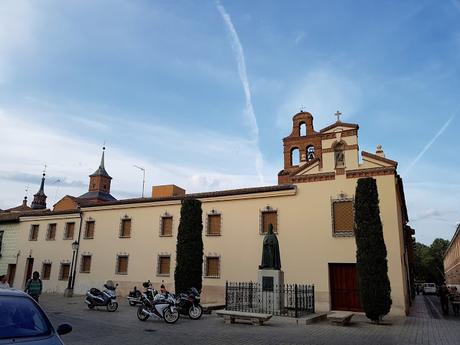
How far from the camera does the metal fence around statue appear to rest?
48.2 feet

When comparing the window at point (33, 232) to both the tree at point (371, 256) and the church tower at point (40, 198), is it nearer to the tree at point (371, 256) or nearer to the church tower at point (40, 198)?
the tree at point (371, 256)

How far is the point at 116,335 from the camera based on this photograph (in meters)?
10.7

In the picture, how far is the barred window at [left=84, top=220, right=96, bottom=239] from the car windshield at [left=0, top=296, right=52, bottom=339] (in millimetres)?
22746

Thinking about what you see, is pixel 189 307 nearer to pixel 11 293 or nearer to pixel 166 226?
pixel 166 226

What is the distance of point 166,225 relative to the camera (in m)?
24.0

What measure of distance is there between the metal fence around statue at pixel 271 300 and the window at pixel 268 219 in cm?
401

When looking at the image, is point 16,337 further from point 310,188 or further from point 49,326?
point 310,188

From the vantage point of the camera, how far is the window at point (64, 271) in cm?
2681

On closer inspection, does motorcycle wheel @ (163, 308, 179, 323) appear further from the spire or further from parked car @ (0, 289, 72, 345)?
the spire

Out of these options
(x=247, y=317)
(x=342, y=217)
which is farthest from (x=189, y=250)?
(x=342, y=217)

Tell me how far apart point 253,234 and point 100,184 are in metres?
48.2

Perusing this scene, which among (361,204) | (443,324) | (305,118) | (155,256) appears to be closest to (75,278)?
(155,256)

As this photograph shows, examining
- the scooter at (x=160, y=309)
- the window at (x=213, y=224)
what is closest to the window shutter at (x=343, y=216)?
the window at (x=213, y=224)

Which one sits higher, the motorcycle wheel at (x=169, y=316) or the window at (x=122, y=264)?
the window at (x=122, y=264)
